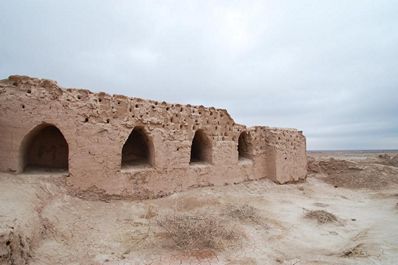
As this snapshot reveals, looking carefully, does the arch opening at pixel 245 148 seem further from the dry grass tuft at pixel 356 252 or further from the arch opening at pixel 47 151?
the arch opening at pixel 47 151

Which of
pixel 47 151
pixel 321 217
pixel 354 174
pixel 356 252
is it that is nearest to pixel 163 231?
Answer: pixel 356 252

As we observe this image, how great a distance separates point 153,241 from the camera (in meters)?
5.79

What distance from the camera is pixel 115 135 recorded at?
812 cm

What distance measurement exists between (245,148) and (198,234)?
722 centimetres

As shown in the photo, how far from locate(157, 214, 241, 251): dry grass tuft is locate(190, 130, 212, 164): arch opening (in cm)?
423

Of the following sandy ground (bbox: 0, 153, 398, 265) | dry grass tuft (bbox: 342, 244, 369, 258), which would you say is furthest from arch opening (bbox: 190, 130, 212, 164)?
dry grass tuft (bbox: 342, 244, 369, 258)

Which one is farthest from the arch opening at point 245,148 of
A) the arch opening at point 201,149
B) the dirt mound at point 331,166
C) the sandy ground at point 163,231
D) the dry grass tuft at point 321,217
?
the dirt mound at point 331,166

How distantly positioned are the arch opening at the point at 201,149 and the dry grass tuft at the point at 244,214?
8.79 ft

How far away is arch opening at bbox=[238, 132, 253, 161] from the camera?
12254mm

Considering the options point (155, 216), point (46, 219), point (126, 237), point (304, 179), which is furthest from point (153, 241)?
point (304, 179)

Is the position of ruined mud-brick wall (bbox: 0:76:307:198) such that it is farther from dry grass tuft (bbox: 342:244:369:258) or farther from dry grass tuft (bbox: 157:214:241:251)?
dry grass tuft (bbox: 342:244:369:258)

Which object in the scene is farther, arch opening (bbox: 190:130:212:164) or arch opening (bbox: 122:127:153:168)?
arch opening (bbox: 190:130:212:164)

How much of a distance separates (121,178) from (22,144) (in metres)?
2.58

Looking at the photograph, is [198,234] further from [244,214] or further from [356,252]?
[356,252]
